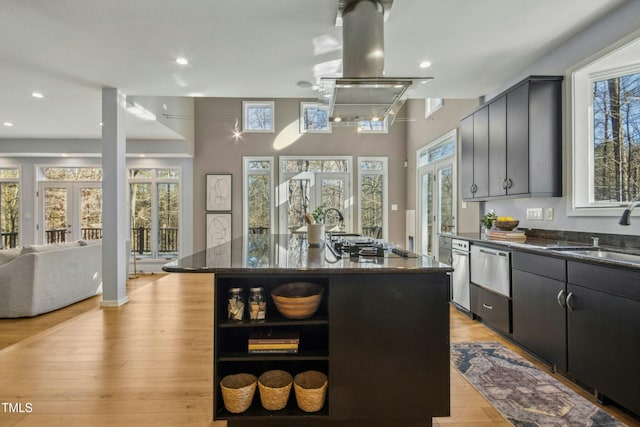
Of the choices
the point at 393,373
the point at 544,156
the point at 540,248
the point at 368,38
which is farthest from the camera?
the point at 544,156

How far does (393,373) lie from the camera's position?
159 centimetres

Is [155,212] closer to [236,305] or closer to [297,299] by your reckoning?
[236,305]

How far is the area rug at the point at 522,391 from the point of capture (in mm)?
1806

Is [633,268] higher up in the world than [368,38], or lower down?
lower down

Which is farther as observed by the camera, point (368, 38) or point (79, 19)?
point (79, 19)

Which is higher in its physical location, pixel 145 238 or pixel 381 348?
pixel 145 238

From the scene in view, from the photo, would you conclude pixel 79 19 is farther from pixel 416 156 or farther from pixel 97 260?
pixel 416 156

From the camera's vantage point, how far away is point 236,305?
1.60 metres

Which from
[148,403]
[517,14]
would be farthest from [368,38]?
[148,403]

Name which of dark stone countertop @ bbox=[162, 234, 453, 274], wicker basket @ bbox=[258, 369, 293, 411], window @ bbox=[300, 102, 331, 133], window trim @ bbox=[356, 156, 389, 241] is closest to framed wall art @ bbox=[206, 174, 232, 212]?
window @ bbox=[300, 102, 331, 133]

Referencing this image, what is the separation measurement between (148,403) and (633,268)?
2.80 meters

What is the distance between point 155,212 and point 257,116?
3.03 meters

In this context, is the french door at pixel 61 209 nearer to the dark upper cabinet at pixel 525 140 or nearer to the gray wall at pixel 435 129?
the gray wall at pixel 435 129

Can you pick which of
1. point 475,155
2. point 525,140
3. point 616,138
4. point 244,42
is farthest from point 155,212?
point 616,138
